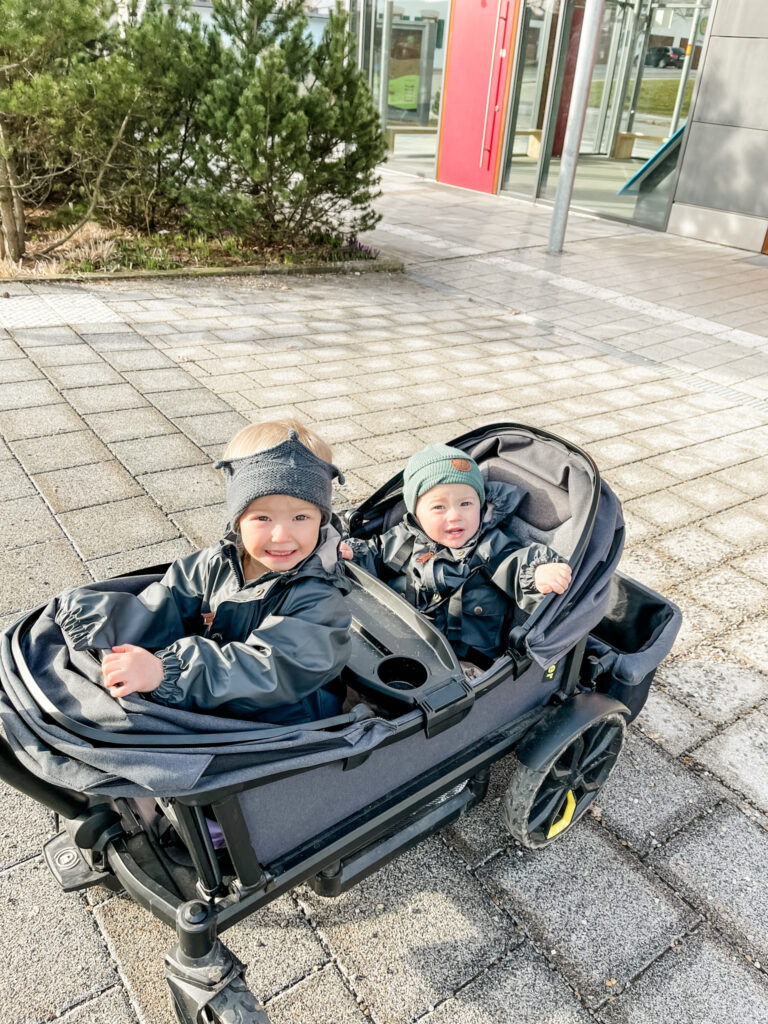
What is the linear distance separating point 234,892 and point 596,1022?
39.9 inches

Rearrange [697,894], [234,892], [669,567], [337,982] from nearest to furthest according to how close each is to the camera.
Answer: [234,892], [337,982], [697,894], [669,567]

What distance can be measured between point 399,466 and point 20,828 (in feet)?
9.61

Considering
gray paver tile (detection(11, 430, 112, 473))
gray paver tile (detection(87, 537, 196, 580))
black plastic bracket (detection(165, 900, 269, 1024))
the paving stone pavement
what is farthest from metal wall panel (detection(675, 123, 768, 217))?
black plastic bracket (detection(165, 900, 269, 1024))

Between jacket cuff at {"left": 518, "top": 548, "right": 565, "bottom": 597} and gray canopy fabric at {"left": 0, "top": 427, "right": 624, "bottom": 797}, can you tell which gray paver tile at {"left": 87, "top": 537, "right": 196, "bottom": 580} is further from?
jacket cuff at {"left": 518, "top": 548, "right": 565, "bottom": 597}

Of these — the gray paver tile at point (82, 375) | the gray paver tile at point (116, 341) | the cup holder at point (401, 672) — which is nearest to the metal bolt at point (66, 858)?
the cup holder at point (401, 672)

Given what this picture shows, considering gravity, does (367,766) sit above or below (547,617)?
below

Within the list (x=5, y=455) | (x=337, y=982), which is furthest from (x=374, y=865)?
(x=5, y=455)

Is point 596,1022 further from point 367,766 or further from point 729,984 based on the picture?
point 367,766

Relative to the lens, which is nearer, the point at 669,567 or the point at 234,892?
the point at 234,892

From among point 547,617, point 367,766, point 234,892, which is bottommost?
point 234,892

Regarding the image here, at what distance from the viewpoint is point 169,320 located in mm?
7219

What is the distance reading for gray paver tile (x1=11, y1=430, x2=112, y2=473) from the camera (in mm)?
4527

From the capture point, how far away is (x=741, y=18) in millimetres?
10961

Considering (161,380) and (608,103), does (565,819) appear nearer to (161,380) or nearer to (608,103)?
(161,380)
